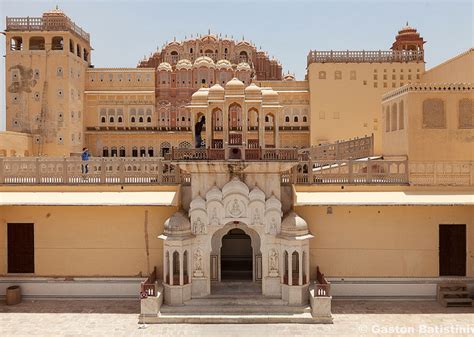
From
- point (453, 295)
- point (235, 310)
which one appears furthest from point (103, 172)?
point (453, 295)

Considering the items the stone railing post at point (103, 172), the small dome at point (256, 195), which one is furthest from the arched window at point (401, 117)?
the stone railing post at point (103, 172)

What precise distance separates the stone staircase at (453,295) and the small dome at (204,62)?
88.5ft

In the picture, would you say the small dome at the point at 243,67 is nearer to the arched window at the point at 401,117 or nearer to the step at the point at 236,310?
the arched window at the point at 401,117

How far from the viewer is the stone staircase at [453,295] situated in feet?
49.0

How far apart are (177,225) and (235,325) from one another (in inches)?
141

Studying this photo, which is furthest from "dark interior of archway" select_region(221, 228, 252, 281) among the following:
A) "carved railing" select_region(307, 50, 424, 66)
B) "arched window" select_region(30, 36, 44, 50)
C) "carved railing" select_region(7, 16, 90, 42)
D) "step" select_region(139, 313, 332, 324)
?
"arched window" select_region(30, 36, 44, 50)

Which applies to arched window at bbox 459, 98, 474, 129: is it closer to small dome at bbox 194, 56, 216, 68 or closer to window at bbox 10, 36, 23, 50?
small dome at bbox 194, 56, 216, 68

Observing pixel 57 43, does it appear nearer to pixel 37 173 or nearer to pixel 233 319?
pixel 37 173

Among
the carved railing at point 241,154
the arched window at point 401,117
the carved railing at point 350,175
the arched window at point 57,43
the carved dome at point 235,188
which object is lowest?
the carved dome at point 235,188

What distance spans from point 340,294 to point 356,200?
3.43 meters

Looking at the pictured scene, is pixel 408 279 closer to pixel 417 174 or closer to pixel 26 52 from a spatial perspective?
pixel 417 174

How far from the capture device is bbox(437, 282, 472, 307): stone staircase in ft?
49.0

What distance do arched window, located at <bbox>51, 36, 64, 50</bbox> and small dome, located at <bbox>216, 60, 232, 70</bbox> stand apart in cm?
1267

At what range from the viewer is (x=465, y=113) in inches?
673
